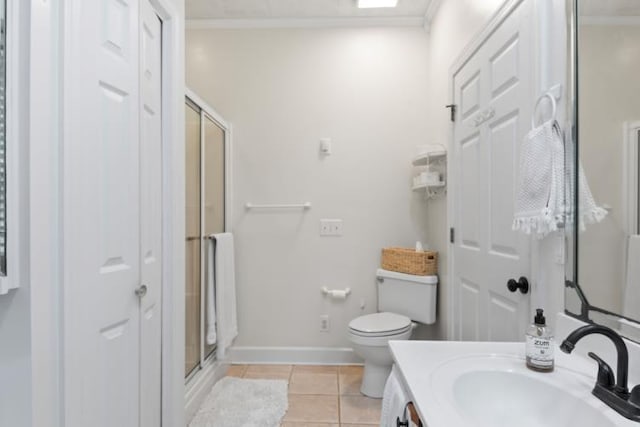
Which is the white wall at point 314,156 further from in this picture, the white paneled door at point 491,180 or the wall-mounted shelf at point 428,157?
the white paneled door at point 491,180

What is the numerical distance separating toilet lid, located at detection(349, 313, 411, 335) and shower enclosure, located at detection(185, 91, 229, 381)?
0.95 metres

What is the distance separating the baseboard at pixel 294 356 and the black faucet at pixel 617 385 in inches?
83.2

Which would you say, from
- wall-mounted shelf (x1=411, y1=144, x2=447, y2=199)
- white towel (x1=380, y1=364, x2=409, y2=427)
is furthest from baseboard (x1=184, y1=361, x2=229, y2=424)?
wall-mounted shelf (x1=411, y1=144, x2=447, y2=199)

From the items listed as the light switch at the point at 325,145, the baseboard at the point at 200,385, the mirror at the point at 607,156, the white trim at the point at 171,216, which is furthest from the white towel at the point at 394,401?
the light switch at the point at 325,145

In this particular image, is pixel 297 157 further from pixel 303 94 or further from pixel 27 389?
pixel 27 389

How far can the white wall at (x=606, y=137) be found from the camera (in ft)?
2.90

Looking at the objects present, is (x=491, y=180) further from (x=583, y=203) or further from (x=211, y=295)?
(x=211, y=295)

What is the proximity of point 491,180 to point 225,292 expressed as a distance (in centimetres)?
176

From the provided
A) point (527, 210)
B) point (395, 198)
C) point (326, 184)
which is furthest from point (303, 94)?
point (527, 210)

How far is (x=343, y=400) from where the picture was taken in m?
2.20

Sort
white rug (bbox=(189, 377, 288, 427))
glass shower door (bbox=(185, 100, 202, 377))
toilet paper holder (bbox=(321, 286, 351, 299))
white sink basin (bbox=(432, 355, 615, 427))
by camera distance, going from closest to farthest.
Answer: white sink basin (bbox=(432, 355, 615, 427)) < white rug (bbox=(189, 377, 288, 427)) < glass shower door (bbox=(185, 100, 202, 377)) < toilet paper holder (bbox=(321, 286, 351, 299))

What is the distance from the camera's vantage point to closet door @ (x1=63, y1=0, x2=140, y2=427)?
94 cm

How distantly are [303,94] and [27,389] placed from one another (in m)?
2.41

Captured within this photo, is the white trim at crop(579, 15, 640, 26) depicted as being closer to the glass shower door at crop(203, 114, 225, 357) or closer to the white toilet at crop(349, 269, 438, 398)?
the white toilet at crop(349, 269, 438, 398)
